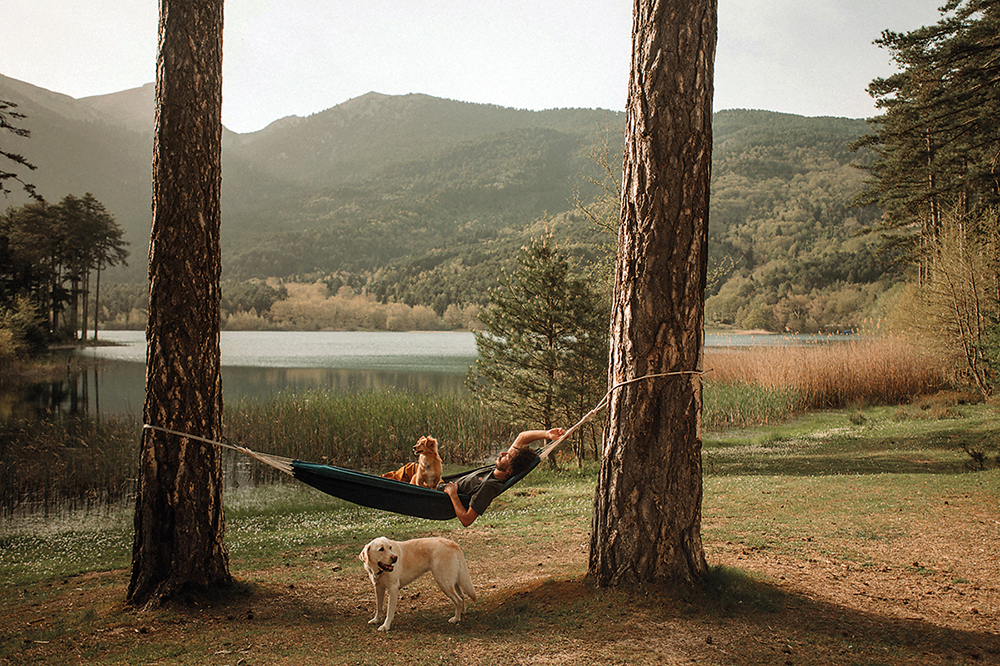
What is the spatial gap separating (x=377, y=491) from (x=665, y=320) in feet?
5.02

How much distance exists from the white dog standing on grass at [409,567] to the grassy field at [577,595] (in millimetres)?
108

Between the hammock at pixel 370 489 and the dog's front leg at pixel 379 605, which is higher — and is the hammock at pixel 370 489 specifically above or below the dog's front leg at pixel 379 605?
above

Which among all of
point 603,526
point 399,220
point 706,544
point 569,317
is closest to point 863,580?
point 706,544

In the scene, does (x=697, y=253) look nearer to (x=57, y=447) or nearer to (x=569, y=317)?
(x=569, y=317)

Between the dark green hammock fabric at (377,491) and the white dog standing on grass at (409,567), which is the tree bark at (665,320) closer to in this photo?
the white dog standing on grass at (409,567)

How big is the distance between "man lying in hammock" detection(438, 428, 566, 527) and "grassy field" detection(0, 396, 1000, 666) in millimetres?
407

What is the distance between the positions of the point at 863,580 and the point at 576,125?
370 feet

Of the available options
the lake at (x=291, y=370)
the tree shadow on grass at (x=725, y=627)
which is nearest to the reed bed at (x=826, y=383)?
the lake at (x=291, y=370)

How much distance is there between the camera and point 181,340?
2.90 metres

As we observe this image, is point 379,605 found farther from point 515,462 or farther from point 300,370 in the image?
point 300,370

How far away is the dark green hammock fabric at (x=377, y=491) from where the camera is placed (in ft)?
9.63

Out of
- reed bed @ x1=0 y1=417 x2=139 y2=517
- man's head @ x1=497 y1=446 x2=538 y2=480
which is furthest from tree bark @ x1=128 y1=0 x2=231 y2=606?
reed bed @ x1=0 y1=417 x2=139 y2=517

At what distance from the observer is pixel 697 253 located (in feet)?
8.89

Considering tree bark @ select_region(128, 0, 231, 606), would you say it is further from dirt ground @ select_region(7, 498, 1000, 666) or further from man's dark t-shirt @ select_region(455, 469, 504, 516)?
man's dark t-shirt @ select_region(455, 469, 504, 516)
